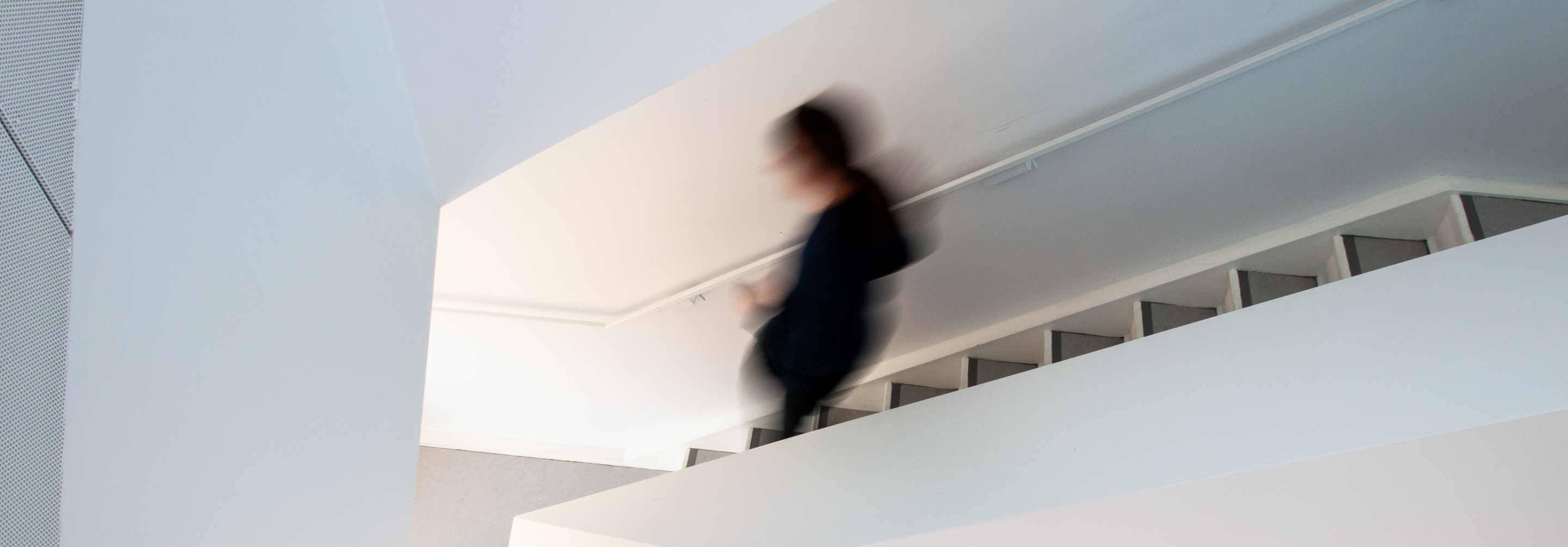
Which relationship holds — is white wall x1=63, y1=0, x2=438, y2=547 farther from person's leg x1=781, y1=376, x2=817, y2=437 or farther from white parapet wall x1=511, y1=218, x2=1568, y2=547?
person's leg x1=781, y1=376, x2=817, y2=437

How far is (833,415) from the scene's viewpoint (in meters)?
3.85

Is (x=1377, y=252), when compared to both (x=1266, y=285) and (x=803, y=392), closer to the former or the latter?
(x=1266, y=285)

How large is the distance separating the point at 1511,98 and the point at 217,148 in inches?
109

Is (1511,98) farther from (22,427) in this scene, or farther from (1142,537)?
(22,427)

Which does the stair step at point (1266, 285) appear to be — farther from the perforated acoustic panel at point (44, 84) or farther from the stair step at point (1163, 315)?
the perforated acoustic panel at point (44, 84)

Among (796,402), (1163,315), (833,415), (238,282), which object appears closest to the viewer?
(238,282)

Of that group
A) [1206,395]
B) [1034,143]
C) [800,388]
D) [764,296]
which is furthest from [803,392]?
[1206,395]

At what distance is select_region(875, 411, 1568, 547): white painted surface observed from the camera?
Answer: 1.29 m

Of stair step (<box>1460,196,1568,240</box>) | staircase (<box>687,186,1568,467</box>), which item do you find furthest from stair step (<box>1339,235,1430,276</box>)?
stair step (<box>1460,196,1568,240</box>)

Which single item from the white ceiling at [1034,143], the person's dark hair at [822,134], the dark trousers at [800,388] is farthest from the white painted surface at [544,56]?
the dark trousers at [800,388]

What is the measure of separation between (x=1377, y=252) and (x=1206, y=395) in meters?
1.15

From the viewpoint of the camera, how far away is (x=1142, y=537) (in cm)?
171

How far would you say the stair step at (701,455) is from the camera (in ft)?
14.7

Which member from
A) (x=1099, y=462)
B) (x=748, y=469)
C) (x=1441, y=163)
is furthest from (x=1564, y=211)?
(x=748, y=469)
